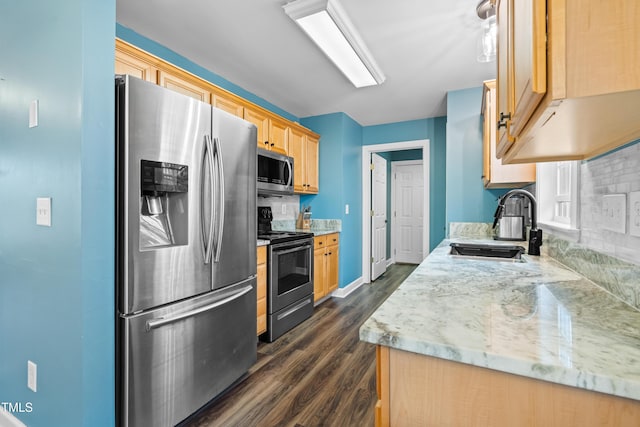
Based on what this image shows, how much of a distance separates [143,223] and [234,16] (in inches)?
59.2

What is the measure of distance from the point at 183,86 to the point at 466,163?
9.07 ft

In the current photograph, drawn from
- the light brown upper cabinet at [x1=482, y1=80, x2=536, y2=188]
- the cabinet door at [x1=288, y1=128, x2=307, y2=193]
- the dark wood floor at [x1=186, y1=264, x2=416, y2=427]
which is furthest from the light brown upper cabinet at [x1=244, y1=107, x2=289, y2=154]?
the light brown upper cabinet at [x1=482, y1=80, x2=536, y2=188]

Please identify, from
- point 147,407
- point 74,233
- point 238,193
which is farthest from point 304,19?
point 147,407

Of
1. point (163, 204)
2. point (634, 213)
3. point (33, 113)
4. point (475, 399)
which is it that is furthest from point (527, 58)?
point (33, 113)

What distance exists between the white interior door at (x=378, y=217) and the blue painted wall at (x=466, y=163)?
1659mm

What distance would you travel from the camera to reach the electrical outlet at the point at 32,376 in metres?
1.45

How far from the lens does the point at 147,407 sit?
4.60ft

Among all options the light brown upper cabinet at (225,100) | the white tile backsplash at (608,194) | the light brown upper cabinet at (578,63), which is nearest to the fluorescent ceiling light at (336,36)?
the light brown upper cabinet at (225,100)

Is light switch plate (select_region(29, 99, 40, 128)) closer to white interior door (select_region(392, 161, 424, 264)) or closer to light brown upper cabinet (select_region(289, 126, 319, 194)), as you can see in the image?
light brown upper cabinet (select_region(289, 126, 319, 194))

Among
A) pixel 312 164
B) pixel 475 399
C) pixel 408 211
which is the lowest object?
pixel 475 399

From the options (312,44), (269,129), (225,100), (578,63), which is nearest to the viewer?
(578,63)

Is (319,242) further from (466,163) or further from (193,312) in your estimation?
(193,312)

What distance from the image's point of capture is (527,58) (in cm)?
66

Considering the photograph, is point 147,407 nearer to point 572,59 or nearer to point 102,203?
point 102,203
